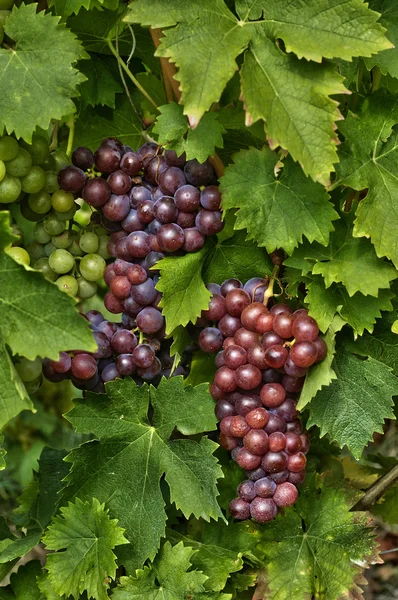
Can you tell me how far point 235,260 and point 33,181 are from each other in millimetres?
329

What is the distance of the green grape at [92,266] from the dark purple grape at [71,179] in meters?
0.11

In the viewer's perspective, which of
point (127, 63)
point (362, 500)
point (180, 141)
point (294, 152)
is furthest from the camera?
point (362, 500)

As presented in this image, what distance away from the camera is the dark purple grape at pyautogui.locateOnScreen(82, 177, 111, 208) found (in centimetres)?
109

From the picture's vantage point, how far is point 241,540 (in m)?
1.17

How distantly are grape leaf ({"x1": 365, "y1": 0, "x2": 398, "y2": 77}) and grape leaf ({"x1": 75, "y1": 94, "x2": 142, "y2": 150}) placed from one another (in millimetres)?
389

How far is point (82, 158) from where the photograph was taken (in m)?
1.10

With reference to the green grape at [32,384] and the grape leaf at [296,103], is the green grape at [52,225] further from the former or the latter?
the grape leaf at [296,103]

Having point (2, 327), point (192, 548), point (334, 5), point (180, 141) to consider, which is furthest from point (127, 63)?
point (192, 548)

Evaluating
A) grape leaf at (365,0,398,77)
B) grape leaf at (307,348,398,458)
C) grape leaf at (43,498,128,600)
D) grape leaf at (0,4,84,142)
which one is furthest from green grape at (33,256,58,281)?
grape leaf at (365,0,398,77)

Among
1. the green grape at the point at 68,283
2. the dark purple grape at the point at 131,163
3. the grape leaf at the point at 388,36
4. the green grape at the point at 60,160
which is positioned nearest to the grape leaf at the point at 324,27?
the grape leaf at the point at 388,36

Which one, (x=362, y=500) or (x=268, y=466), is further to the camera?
(x=362, y=500)

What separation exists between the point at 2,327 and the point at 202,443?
1.17 ft

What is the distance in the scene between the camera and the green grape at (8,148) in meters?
1.04

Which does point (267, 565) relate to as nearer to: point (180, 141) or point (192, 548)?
point (192, 548)
